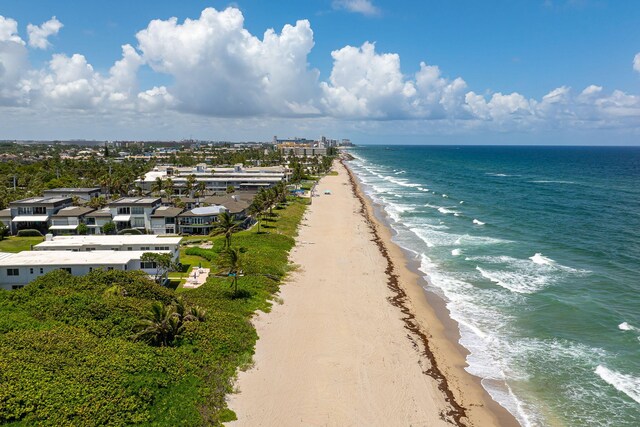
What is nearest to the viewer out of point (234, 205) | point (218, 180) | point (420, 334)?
point (420, 334)

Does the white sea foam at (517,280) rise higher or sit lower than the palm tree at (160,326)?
lower

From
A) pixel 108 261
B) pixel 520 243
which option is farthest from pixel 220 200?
pixel 520 243

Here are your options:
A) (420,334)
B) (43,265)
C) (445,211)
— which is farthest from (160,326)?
(445,211)

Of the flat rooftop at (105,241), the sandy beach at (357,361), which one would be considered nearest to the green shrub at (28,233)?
the flat rooftop at (105,241)

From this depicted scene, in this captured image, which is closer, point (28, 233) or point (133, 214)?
point (28, 233)

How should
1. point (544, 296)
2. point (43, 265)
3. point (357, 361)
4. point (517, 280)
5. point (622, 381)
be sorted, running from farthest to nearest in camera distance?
point (517, 280), point (544, 296), point (43, 265), point (357, 361), point (622, 381)

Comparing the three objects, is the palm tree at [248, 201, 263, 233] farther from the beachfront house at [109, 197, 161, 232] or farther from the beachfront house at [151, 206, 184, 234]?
the beachfront house at [109, 197, 161, 232]

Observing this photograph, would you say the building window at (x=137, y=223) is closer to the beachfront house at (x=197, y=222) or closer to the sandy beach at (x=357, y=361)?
the beachfront house at (x=197, y=222)

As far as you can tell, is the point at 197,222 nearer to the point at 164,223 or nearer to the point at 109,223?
the point at 164,223
